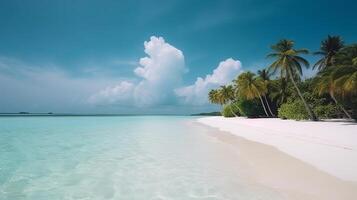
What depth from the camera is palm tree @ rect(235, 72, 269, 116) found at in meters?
41.1

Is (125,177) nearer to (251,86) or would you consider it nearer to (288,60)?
(288,60)

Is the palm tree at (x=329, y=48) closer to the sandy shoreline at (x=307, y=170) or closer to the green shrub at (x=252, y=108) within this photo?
the green shrub at (x=252, y=108)

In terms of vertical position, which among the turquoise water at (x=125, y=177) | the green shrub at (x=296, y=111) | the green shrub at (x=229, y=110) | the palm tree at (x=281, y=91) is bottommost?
the turquoise water at (x=125, y=177)

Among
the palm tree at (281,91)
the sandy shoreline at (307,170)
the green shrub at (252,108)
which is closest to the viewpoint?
the sandy shoreline at (307,170)

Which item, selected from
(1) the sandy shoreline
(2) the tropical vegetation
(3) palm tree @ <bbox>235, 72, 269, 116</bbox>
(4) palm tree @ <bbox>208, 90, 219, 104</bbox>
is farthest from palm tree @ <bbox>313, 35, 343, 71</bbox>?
(4) palm tree @ <bbox>208, 90, 219, 104</bbox>

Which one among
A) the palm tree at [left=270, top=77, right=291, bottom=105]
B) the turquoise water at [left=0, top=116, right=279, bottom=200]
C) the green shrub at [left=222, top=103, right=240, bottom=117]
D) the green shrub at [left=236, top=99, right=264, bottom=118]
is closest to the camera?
the turquoise water at [left=0, top=116, right=279, bottom=200]

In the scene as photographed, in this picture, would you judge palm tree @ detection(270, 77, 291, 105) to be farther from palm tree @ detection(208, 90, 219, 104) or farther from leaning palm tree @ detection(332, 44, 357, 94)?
palm tree @ detection(208, 90, 219, 104)

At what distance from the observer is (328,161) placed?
7762 millimetres

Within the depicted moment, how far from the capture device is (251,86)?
41656 mm

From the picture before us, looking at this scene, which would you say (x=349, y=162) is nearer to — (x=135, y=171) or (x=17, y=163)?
(x=135, y=171)

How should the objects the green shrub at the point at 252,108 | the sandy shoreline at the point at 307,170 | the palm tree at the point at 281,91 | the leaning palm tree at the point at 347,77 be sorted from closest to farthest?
the sandy shoreline at the point at 307,170 → the leaning palm tree at the point at 347,77 → the palm tree at the point at 281,91 → the green shrub at the point at 252,108

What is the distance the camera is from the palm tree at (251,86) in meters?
41.1

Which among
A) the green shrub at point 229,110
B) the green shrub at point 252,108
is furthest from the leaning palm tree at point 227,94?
the green shrub at point 252,108

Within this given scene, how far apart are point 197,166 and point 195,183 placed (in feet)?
6.29
